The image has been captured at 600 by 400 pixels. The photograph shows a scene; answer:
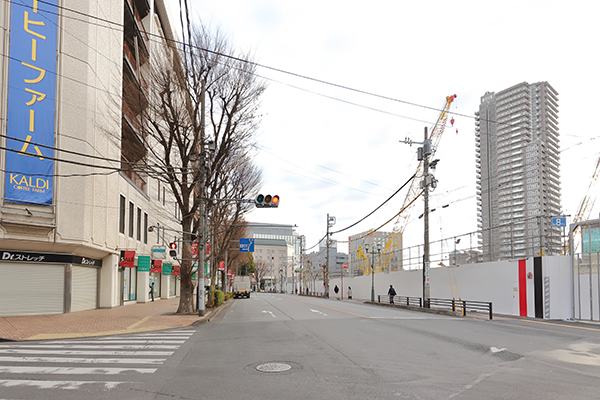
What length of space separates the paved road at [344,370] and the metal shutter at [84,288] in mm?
13211

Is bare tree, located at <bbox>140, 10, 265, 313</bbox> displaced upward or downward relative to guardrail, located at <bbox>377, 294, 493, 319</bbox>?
upward

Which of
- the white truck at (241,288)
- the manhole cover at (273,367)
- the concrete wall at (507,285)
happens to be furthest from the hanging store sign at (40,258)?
the white truck at (241,288)

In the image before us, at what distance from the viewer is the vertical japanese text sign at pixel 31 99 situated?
69.7ft

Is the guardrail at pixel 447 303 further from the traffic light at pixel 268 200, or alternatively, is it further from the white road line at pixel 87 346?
the white road line at pixel 87 346

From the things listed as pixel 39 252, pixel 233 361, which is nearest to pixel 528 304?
pixel 233 361

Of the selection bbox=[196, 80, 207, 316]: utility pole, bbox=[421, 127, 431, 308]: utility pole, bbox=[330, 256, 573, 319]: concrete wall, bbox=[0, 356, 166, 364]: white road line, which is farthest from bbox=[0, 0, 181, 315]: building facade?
bbox=[330, 256, 573, 319]: concrete wall

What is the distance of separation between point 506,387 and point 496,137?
2572 inches

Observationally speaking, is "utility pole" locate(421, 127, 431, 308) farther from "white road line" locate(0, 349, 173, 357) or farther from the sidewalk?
"white road line" locate(0, 349, 173, 357)

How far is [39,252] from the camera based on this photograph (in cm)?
2342

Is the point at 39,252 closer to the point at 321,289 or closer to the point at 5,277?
the point at 5,277

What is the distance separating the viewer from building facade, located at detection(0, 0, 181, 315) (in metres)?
21.3

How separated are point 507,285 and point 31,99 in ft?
88.0

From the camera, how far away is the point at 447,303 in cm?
3066

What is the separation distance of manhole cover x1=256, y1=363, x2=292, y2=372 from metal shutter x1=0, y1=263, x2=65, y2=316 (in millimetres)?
18560
